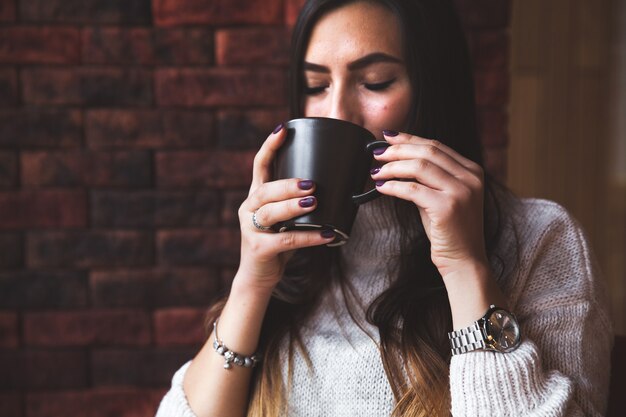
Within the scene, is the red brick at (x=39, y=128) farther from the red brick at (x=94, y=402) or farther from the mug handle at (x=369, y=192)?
the mug handle at (x=369, y=192)

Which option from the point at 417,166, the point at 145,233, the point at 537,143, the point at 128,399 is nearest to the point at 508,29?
the point at 537,143

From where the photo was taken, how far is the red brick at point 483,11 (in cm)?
127

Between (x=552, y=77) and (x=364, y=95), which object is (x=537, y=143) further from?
(x=364, y=95)

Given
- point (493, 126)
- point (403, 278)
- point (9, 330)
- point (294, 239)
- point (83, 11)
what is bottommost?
point (9, 330)

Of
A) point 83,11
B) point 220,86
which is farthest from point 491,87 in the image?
point 83,11

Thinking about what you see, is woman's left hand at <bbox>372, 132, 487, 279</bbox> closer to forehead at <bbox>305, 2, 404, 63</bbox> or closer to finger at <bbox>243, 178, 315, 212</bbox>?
finger at <bbox>243, 178, 315, 212</bbox>

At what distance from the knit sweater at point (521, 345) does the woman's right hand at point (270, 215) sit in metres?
0.18

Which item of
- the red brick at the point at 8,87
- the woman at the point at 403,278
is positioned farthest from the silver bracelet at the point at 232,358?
the red brick at the point at 8,87

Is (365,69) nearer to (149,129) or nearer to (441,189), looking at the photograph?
(441,189)

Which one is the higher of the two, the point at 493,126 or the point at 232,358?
the point at 493,126

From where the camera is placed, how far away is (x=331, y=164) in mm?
725

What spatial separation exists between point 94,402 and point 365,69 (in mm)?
1001

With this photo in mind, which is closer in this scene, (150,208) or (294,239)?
(294,239)

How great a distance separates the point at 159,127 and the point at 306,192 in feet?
2.25
